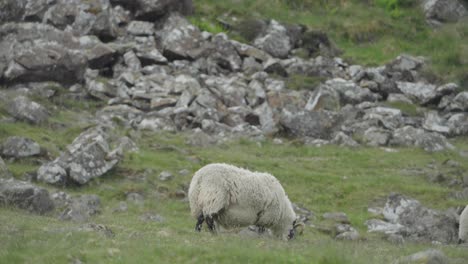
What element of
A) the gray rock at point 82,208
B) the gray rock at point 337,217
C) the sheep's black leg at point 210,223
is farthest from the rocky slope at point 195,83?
the sheep's black leg at point 210,223

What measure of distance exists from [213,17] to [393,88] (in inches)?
569

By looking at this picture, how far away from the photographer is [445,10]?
53.6 m

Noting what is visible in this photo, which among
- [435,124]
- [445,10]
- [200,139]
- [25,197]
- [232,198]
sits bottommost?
[200,139]

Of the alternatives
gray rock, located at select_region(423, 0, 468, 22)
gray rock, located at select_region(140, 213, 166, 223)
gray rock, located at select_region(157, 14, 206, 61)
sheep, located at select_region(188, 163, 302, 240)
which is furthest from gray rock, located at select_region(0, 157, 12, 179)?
gray rock, located at select_region(423, 0, 468, 22)

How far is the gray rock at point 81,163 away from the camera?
26828mm

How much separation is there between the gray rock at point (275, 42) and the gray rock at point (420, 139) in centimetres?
1177

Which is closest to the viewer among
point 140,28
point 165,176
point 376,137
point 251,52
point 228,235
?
point 228,235

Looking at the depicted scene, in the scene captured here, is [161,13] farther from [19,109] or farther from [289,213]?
[289,213]

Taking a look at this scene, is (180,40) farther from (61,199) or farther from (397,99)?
(61,199)

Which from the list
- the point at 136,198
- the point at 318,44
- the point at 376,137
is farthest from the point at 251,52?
the point at 136,198

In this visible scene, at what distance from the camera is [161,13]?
4731cm

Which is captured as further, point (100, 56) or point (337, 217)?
point (100, 56)

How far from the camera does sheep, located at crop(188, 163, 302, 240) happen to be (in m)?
17.8

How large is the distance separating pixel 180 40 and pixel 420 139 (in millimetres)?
15733
